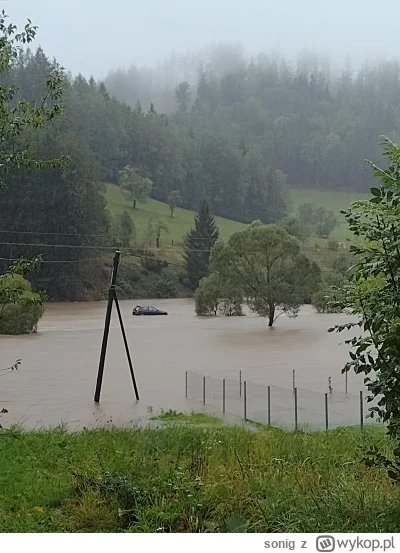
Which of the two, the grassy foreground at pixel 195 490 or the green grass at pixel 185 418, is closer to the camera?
the grassy foreground at pixel 195 490

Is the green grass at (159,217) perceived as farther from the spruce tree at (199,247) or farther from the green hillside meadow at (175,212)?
the spruce tree at (199,247)

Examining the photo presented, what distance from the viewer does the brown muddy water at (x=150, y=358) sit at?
22.6ft

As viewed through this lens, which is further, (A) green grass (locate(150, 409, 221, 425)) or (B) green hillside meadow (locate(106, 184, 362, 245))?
(B) green hillside meadow (locate(106, 184, 362, 245))

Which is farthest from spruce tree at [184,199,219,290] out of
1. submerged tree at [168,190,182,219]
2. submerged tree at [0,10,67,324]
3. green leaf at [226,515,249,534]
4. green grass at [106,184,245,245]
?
green leaf at [226,515,249,534]

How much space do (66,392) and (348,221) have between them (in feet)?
22.0

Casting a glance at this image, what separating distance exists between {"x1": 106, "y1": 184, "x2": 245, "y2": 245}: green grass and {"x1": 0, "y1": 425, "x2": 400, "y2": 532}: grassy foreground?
6.35 meters

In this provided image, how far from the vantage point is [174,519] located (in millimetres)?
1733

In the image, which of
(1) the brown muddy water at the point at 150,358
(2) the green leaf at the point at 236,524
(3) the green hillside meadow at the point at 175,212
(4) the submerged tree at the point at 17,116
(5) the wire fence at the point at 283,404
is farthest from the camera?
(3) the green hillside meadow at the point at 175,212

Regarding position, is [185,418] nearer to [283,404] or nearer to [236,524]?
[283,404]

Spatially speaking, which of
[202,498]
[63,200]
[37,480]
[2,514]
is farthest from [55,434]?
[63,200]

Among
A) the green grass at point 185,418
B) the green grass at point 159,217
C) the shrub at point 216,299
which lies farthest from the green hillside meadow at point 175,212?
the green grass at point 185,418

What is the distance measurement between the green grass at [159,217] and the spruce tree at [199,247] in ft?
0.41

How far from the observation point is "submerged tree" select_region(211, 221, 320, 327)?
1090 centimetres

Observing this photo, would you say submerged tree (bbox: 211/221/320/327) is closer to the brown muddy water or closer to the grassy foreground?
the brown muddy water
